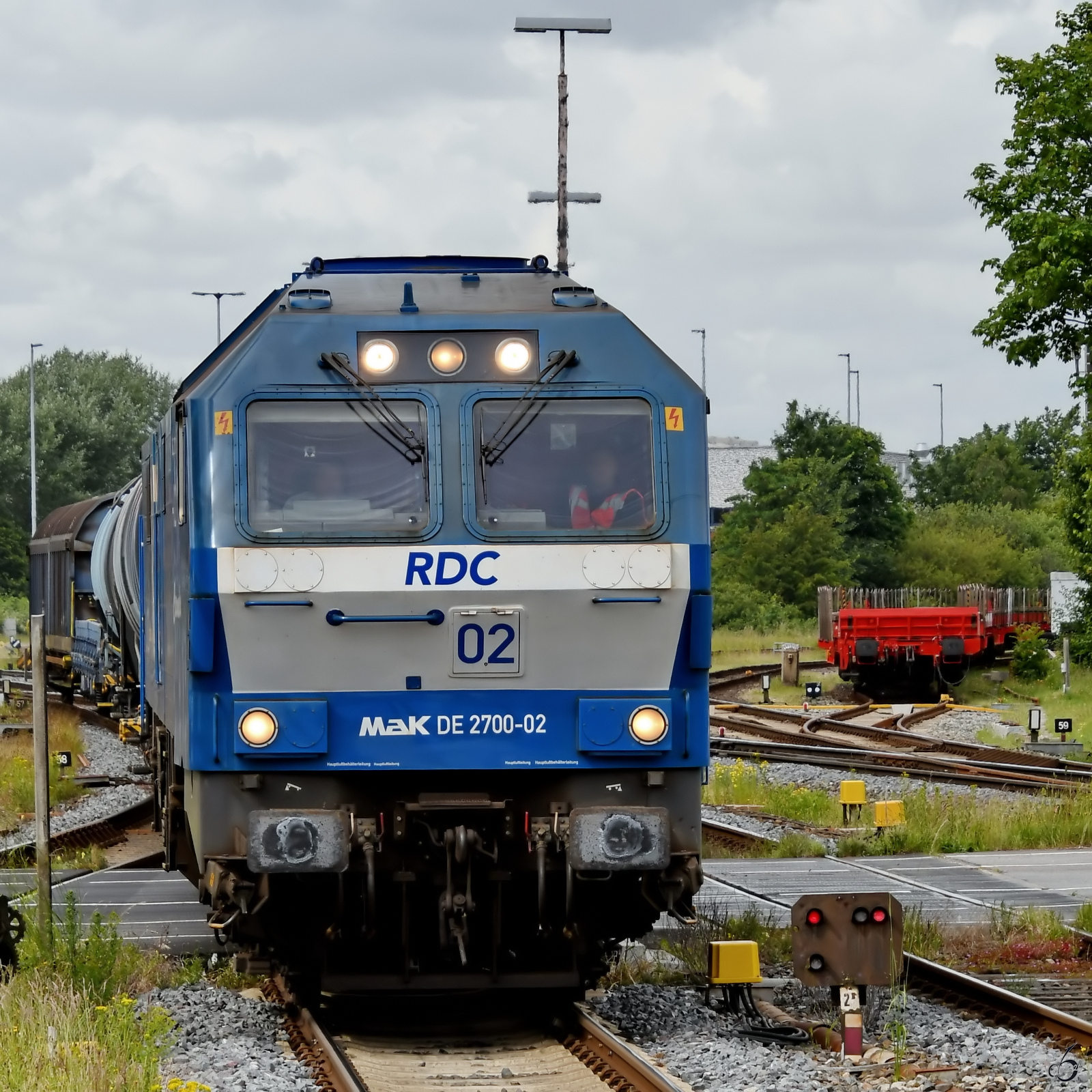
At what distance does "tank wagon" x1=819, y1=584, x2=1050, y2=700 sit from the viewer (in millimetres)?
35344

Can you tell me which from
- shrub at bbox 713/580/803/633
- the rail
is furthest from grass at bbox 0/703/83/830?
shrub at bbox 713/580/803/633

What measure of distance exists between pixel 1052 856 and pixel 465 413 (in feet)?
32.5

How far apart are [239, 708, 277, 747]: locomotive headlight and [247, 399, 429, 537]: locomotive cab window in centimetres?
82

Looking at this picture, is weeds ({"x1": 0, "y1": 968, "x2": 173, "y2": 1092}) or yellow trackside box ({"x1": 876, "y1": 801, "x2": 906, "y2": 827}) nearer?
weeds ({"x1": 0, "y1": 968, "x2": 173, "y2": 1092})

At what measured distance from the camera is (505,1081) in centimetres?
815

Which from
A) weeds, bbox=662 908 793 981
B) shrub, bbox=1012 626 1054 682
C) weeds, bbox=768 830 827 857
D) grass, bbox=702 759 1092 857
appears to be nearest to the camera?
weeds, bbox=662 908 793 981

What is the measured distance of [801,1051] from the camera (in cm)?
885

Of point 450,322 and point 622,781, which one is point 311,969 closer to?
point 622,781

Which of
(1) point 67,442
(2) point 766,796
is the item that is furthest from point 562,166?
(1) point 67,442

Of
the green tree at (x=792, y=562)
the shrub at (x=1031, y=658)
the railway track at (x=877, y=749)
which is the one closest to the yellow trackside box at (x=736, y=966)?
the railway track at (x=877, y=749)

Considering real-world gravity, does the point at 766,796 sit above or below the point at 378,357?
below

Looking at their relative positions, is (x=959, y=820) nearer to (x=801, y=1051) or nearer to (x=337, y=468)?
(x=801, y=1051)

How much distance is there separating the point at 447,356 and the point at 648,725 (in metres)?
1.92

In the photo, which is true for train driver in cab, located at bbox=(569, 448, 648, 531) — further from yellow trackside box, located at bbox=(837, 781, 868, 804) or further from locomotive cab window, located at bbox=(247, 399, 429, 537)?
yellow trackside box, located at bbox=(837, 781, 868, 804)
